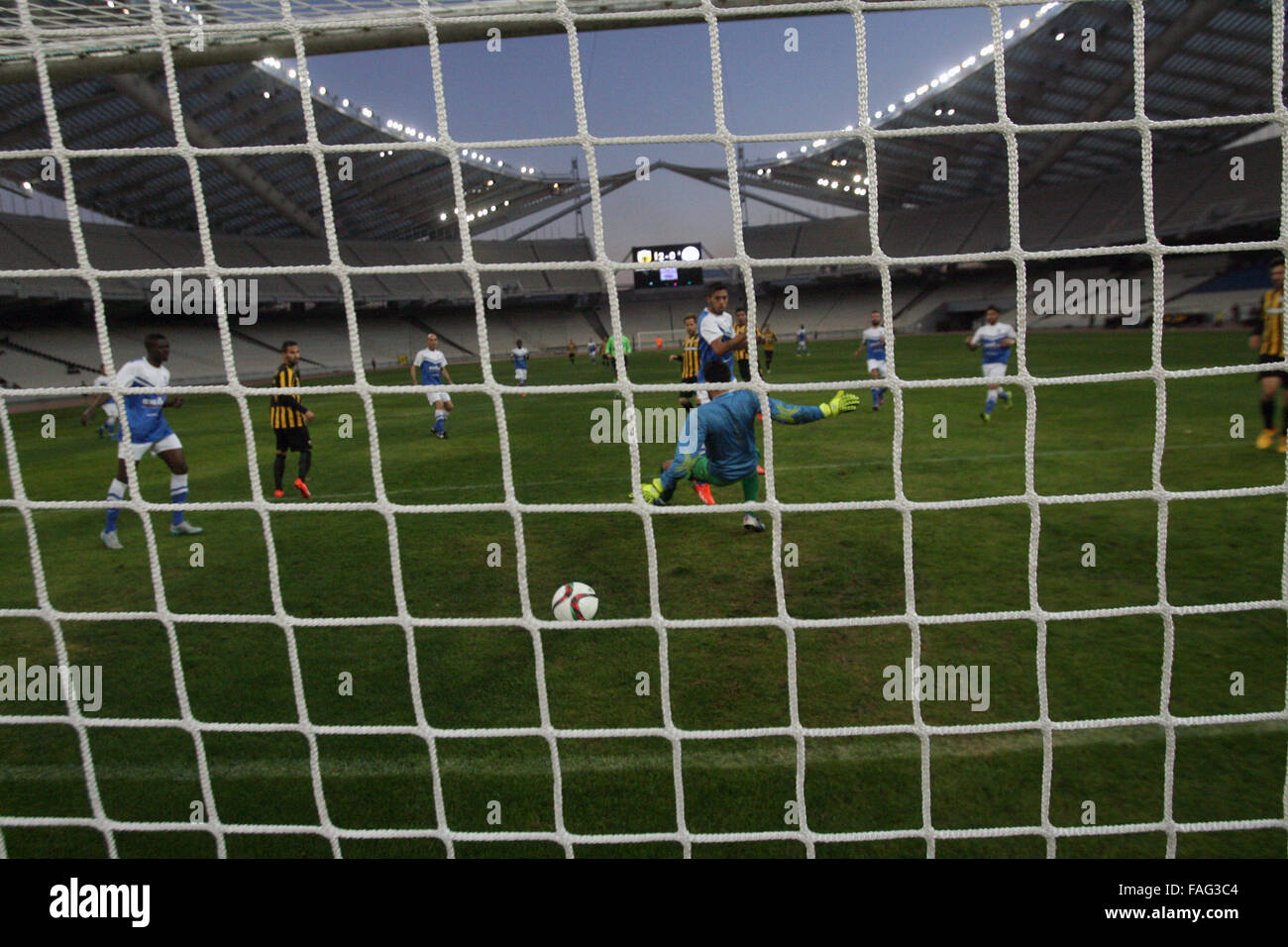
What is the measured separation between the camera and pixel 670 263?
267 centimetres

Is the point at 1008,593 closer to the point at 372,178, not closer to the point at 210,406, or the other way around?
the point at 210,406

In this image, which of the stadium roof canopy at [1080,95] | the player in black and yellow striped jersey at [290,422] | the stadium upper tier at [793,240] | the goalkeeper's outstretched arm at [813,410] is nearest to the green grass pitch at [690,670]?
the player in black and yellow striped jersey at [290,422]

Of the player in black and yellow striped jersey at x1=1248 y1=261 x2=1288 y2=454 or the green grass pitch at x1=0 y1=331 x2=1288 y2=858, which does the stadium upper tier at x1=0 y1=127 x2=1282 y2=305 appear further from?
the green grass pitch at x1=0 y1=331 x2=1288 y2=858

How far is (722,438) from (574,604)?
5.87 ft

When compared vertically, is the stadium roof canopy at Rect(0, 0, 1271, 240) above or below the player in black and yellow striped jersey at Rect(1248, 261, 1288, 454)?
above

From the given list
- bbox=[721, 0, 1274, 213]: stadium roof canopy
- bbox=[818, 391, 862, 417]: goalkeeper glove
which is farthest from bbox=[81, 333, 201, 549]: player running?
bbox=[721, 0, 1274, 213]: stadium roof canopy

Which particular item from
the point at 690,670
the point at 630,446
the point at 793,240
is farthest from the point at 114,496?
the point at 793,240

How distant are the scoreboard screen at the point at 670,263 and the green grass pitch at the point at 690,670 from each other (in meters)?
1.99

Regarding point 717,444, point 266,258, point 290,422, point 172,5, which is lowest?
point 717,444

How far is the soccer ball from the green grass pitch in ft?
0.37

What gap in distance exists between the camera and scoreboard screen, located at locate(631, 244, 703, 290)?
117 inches

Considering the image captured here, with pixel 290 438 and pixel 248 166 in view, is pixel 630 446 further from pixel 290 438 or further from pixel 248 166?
pixel 248 166

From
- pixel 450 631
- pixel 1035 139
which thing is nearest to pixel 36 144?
pixel 450 631

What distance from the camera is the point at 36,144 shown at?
77.0 ft
